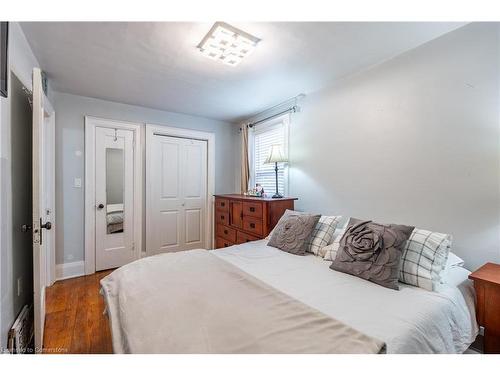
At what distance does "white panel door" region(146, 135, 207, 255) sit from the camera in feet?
11.9

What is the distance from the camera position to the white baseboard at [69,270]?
9.69 ft

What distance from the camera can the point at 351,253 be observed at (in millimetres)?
1662

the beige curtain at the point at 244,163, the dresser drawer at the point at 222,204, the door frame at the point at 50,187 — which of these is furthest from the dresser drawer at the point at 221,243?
the door frame at the point at 50,187

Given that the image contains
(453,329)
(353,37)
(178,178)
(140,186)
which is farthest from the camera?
(178,178)

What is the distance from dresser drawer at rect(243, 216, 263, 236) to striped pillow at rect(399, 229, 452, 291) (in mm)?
1550

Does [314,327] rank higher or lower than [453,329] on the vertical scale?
higher

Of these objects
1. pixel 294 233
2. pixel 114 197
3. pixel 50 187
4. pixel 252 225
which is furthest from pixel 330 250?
pixel 50 187

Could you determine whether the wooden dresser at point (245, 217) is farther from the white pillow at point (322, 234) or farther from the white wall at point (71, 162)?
the white wall at point (71, 162)

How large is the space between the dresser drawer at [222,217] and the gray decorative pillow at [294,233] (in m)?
1.25

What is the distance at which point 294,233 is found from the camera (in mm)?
2164

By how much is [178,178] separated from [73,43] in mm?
2244

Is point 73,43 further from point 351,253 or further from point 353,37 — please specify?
point 351,253

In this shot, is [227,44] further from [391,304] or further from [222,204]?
[222,204]
